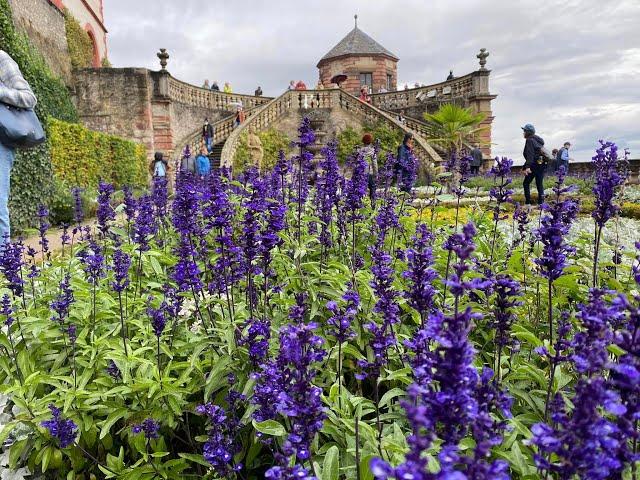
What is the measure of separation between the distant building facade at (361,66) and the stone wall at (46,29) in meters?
23.1

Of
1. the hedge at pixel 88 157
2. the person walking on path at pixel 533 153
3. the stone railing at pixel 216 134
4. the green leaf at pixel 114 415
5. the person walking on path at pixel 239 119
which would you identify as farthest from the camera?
the person walking on path at pixel 239 119

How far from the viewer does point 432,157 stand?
22672 mm

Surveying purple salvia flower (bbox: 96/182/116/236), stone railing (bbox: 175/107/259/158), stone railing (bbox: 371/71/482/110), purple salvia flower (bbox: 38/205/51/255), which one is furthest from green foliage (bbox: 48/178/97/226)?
stone railing (bbox: 371/71/482/110)

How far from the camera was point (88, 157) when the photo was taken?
56.4 ft

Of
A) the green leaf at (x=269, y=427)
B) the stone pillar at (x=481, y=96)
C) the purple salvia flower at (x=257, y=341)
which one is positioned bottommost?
the green leaf at (x=269, y=427)

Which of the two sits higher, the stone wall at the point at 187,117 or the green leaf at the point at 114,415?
the stone wall at the point at 187,117

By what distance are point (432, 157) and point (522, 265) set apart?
19.3m

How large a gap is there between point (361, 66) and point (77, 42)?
23.7 metres

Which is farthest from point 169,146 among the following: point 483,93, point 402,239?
point 402,239


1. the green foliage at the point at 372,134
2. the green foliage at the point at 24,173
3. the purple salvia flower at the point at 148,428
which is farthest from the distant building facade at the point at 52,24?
the purple salvia flower at the point at 148,428

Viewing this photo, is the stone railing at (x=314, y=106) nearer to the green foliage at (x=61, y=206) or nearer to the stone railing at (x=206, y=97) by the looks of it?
the stone railing at (x=206, y=97)

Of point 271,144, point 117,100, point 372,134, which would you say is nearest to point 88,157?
point 117,100

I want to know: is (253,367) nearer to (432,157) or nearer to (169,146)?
(432,157)

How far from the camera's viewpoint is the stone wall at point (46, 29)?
19016mm
